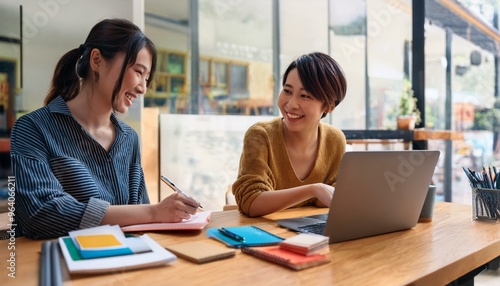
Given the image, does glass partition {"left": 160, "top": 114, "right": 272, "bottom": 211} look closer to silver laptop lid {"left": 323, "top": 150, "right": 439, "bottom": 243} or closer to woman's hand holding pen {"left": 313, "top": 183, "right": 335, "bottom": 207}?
woman's hand holding pen {"left": 313, "top": 183, "right": 335, "bottom": 207}

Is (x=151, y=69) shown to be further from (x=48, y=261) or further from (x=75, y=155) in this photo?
(x=48, y=261)

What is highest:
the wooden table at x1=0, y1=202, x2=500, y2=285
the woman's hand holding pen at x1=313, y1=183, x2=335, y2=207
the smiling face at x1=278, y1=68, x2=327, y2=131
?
the smiling face at x1=278, y1=68, x2=327, y2=131

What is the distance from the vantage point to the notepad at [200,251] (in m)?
0.87

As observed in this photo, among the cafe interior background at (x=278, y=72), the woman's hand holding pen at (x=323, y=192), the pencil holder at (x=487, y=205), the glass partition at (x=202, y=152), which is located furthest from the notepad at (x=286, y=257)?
the glass partition at (x=202, y=152)

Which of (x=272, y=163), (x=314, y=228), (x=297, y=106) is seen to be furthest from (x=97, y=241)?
(x=297, y=106)

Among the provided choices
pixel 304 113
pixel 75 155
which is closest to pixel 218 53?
pixel 304 113

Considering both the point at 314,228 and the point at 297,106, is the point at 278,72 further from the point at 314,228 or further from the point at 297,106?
the point at 314,228

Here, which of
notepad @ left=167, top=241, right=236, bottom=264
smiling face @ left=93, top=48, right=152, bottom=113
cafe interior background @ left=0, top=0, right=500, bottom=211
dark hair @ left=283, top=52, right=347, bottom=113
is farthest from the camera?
cafe interior background @ left=0, top=0, right=500, bottom=211

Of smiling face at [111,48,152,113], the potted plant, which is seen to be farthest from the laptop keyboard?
the potted plant

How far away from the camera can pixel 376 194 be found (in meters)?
1.09

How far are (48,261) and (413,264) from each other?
72cm

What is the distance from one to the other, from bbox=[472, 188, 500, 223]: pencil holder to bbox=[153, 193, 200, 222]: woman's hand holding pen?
0.90 m

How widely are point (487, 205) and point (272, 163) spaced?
2.37ft

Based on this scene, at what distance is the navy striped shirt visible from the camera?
1.10 meters
